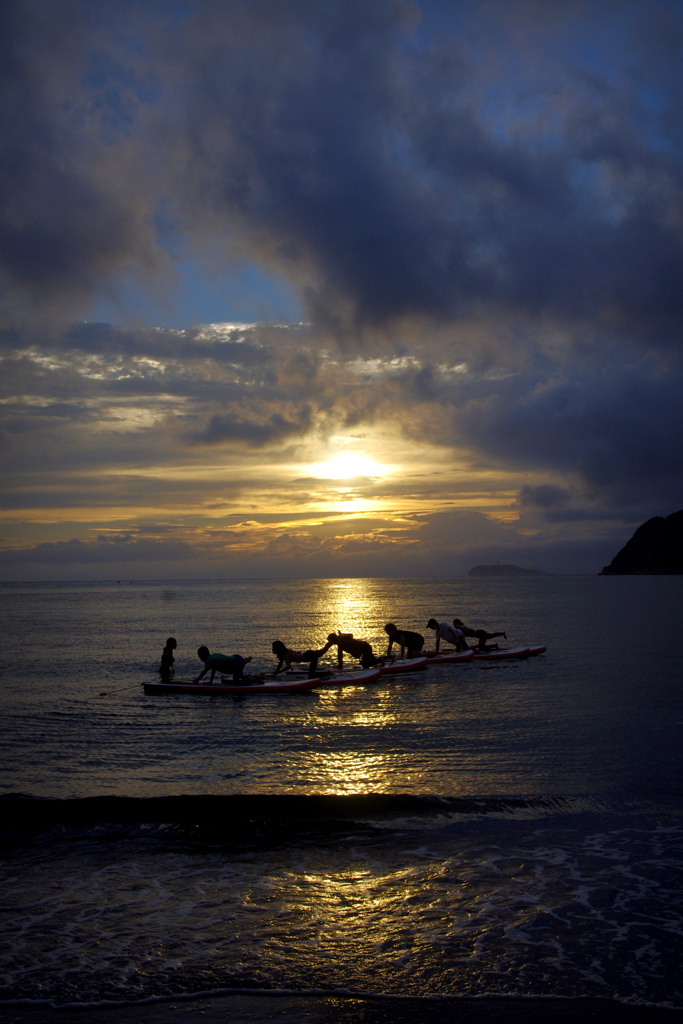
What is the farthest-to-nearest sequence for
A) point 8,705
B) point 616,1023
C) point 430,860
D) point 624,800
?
point 8,705 → point 624,800 → point 430,860 → point 616,1023

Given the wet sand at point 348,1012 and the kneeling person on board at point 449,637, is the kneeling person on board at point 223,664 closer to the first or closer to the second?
the kneeling person on board at point 449,637

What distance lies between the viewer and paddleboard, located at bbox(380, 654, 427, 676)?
28.2 metres

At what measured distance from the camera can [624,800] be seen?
40.2 feet

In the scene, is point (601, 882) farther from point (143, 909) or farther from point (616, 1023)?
point (143, 909)

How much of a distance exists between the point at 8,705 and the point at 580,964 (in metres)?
21.6

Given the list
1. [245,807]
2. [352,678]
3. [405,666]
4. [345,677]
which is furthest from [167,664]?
[245,807]

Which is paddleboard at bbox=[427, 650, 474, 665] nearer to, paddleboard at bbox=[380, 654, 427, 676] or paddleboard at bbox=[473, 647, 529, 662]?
paddleboard at bbox=[473, 647, 529, 662]

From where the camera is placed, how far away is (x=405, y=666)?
94.7ft

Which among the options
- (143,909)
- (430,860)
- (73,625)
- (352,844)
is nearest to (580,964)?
(430,860)

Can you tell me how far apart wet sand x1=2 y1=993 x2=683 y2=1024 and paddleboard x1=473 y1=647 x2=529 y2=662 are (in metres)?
26.5

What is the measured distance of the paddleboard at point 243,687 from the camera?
79.6 ft

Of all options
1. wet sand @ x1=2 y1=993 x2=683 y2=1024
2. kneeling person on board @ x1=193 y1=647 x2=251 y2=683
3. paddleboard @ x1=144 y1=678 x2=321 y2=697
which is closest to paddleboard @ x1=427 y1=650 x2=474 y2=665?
paddleboard @ x1=144 y1=678 x2=321 y2=697

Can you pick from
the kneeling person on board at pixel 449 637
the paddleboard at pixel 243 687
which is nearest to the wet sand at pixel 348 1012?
the paddleboard at pixel 243 687

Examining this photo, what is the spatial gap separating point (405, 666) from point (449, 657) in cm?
399
